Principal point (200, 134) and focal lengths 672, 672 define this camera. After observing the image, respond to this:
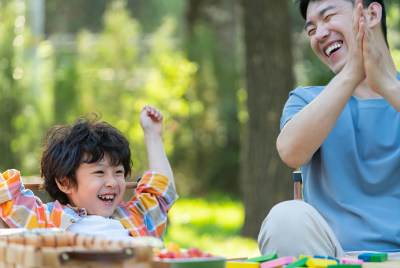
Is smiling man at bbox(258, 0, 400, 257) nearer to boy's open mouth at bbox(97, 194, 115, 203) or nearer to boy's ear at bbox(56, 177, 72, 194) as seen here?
boy's open mouth at bbox(97, 194, 115, 203)

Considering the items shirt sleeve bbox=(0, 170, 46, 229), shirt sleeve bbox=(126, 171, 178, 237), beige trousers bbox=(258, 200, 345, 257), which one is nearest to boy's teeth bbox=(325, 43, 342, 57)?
beige trousers bbox=(258, 200, 345, 257)

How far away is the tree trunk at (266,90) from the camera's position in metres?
6.38

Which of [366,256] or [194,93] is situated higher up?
[194,93]

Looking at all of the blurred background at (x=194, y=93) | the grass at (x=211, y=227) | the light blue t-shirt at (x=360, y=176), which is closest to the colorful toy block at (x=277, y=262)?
the light blue t-shirt at (x=360, y=176)

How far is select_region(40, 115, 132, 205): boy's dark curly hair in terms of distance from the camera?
8.89ft

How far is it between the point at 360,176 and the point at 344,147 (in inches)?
5.3

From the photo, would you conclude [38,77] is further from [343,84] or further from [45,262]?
[45,262]

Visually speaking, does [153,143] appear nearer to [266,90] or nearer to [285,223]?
[285,223]

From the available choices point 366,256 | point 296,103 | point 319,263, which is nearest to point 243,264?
point 319,263

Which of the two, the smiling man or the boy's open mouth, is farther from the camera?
the boy's open mouth

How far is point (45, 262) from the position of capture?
156 centimetres

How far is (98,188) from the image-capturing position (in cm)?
267

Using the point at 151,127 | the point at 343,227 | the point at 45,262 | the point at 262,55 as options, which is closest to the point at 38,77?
the point at 262,55

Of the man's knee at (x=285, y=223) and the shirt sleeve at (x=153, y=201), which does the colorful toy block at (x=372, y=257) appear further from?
the shirt sleeve at (x=153, y=201)
